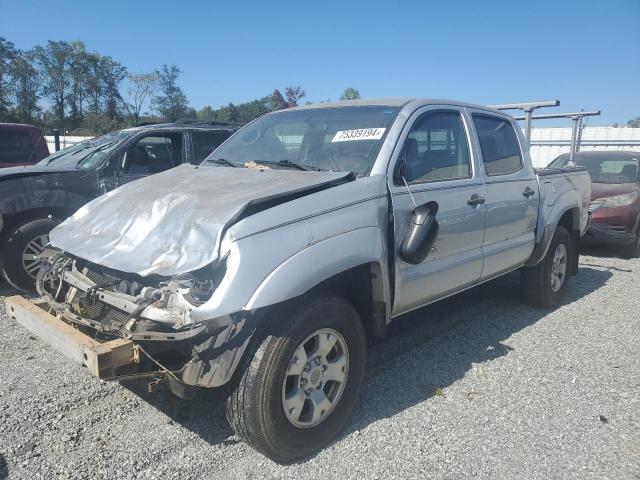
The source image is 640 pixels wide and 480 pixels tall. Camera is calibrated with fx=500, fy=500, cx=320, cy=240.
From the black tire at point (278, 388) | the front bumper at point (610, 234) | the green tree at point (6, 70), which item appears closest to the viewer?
the black tire at point (278, 388)

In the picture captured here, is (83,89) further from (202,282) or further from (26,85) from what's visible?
(202,282)

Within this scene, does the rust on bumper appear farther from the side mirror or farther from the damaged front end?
the side mirror

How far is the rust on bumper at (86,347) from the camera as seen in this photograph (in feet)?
7.63

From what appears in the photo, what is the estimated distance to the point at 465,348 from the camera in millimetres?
4297

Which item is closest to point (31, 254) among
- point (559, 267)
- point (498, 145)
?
point (498, 145)

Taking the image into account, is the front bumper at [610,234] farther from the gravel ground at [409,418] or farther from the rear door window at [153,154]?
the rear door window at [153,154]

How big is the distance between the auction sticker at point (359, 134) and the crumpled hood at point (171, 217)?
0.45 meters

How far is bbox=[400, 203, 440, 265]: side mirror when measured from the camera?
3129 mm

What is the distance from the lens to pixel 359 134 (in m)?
3.49

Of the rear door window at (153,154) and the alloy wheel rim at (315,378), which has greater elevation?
the rear door window at (153,154)

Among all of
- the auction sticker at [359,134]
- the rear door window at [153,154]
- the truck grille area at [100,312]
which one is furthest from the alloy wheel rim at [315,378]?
the rear door window at [153,154]

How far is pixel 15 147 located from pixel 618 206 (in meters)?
10.1

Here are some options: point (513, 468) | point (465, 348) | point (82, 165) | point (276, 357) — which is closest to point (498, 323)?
point (465, 348)

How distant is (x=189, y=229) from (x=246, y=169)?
1024 mm
